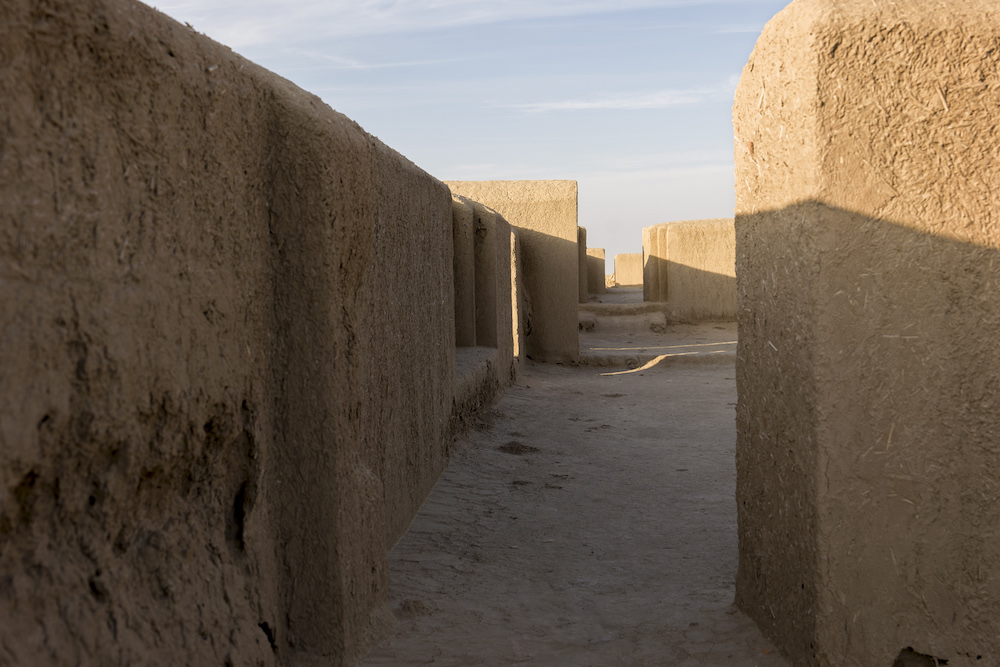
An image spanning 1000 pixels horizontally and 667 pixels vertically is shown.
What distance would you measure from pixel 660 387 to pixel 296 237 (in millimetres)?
6899

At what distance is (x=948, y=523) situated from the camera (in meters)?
2.27

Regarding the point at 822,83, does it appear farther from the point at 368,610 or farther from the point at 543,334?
the point at 543,334

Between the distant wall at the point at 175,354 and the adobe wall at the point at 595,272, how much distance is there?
17.3m

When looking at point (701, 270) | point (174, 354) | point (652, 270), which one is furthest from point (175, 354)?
point (652, 270)

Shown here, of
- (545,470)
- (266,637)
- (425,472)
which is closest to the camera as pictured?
(266,637)

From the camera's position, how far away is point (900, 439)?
7.39 feet

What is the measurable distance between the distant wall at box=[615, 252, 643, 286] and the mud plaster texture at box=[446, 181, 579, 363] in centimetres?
1625

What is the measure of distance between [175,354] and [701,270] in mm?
11964

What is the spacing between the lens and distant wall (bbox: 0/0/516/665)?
137 cm

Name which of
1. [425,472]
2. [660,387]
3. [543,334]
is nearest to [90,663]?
[425,472]

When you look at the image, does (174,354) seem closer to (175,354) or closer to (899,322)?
(175,354)

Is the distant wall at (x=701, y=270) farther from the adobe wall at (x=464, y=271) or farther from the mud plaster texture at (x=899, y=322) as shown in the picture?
the mud plaster texture at (x=899, y=322)

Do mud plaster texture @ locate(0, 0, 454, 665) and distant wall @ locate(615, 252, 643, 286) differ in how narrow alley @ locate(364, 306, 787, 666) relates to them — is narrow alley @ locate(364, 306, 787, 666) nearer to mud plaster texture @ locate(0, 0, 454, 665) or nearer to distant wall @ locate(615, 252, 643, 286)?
mud plaster texture @ locate(0, 0, 454, 665)

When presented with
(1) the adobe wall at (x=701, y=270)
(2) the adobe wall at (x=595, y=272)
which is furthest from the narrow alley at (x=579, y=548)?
(2) the adobe wall at (x=595, y=272)
